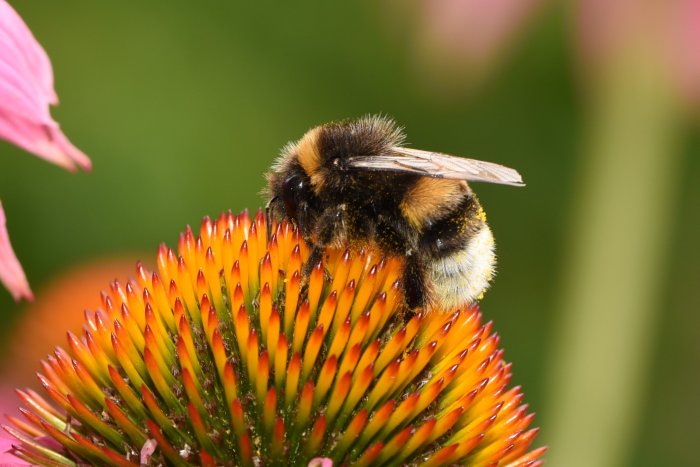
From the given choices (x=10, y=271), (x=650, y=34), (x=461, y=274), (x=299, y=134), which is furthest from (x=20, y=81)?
(x=299, y=134)

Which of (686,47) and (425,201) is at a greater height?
(686,47)

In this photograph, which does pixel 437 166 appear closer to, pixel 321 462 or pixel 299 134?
pixel 321 462

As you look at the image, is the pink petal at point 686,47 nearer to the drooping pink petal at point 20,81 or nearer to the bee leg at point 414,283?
the bee leg at point 414,283

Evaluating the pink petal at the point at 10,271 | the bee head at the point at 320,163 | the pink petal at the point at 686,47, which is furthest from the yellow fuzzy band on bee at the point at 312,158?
the pink petal at the point at 686,47

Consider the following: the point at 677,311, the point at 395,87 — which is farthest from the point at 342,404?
the point at 677,311

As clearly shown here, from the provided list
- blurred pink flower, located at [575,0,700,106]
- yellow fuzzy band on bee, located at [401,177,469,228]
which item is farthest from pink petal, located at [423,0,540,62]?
yellow fuzzy band on bee, located at [401,177,469,228]
